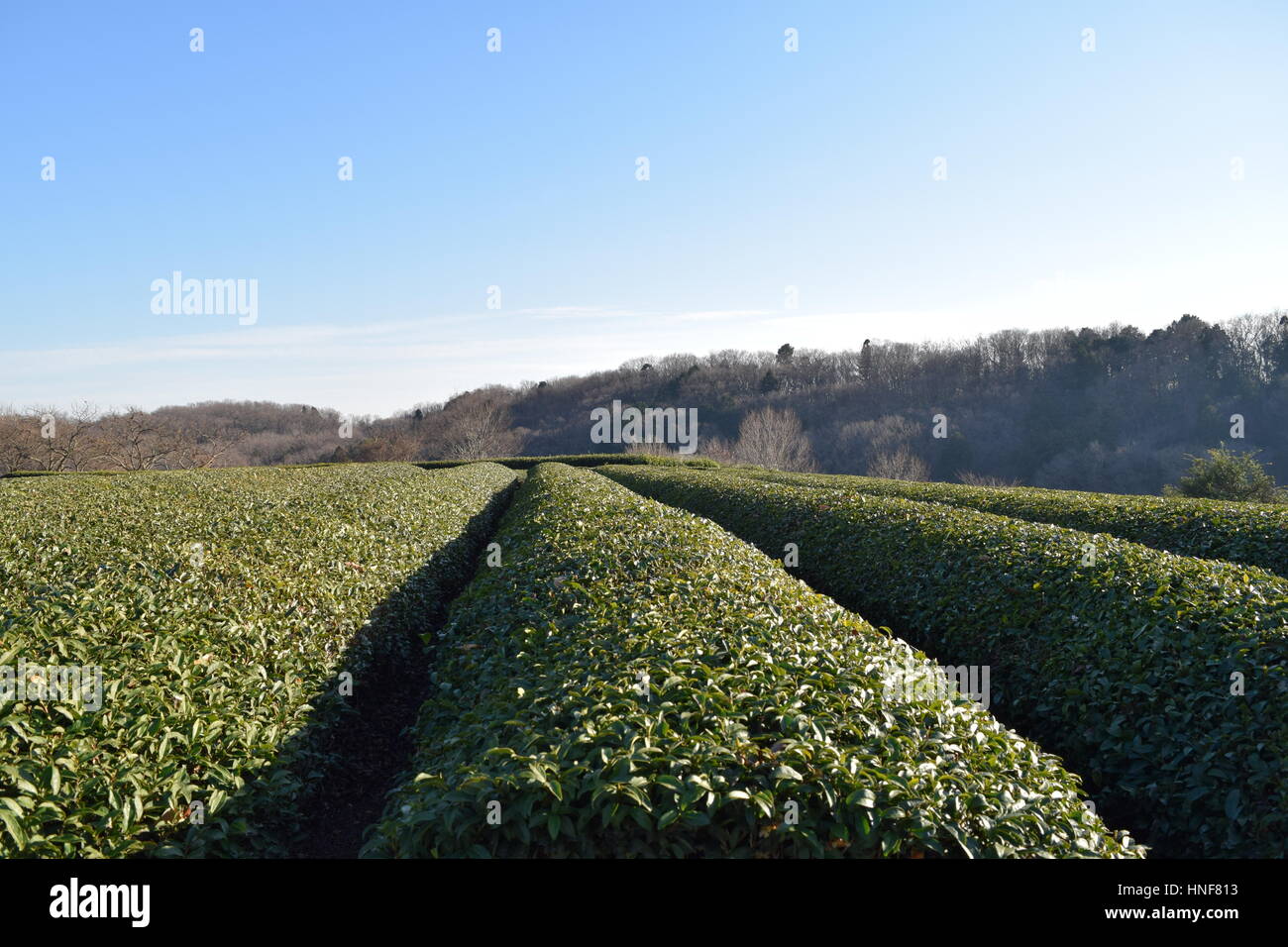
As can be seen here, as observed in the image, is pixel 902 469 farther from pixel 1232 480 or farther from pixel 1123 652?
pixel 1123 652

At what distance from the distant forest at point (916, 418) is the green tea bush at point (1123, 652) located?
1443 inches

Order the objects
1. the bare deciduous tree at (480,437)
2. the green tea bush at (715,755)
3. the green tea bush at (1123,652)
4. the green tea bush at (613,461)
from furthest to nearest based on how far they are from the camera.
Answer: the bare deciduous tree at (480,437), the green tea bush at (613,461), the green tea bush at (1123,652), the green tea bush at (715,755)

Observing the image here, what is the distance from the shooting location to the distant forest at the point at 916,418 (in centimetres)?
4762

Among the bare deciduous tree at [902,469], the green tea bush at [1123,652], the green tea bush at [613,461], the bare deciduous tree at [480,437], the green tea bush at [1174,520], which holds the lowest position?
the green tea bush at [1123,652]

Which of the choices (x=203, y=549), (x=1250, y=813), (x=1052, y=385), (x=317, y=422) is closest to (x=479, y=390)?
(x=317, y=422)

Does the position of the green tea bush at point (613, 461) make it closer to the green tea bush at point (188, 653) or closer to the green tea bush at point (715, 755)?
the green tea bush at point (188, 653)

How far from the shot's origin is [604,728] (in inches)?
132

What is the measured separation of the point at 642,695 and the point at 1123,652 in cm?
411

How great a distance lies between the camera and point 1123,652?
5496 millimetres

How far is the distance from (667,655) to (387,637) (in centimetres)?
451

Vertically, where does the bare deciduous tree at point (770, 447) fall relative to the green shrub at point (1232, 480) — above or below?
above

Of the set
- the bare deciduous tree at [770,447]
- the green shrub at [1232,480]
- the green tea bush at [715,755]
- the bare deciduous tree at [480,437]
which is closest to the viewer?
the green tea bush at [715,755]

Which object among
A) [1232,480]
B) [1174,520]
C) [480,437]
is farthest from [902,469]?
[1174,520]

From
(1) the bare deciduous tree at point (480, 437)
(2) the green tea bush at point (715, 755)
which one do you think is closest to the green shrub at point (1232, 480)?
(2) the green tea bush at point (715, 755)
